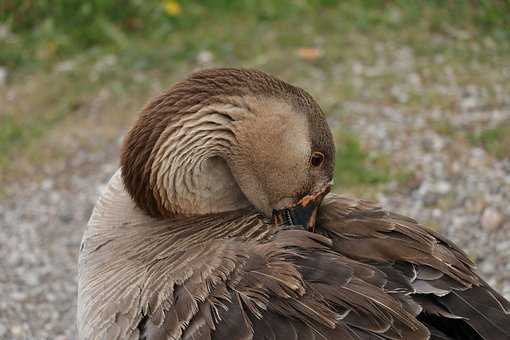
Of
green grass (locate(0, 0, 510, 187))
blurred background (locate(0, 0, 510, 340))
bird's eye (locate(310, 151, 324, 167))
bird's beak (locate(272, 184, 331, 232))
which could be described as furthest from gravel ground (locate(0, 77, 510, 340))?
bird's eye (locate(310, 151, 324, 167))

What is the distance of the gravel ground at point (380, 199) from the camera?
18.7 ft

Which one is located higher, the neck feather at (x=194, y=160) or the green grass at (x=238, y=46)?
the green grass at (x=238, y=46)

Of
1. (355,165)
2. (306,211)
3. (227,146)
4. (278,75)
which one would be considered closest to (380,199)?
(355,165)

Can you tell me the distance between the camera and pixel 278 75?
809cm

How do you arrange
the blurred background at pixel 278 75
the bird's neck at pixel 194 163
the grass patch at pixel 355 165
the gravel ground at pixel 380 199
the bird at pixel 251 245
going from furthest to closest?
the grass patch at pixel 355 165 < the blurred background at pixel 278 75 < the gravel ground at pixel 380 199 < the bird's neck at pixel 194 163 < the bird at pixel 251 245

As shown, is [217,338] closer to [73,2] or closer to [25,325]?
[25,325]

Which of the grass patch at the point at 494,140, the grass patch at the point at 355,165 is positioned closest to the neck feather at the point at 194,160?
the grass patch at the point at 355,165

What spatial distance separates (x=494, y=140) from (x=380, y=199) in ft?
3.97

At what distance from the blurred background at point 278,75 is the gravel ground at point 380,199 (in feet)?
0.05

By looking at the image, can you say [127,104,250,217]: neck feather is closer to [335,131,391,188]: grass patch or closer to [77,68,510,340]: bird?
[77,68,510,340]: bird

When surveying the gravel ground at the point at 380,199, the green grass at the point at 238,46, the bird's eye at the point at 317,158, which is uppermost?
the green grass at the point at 238,46

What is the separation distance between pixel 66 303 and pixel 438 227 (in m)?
2.86

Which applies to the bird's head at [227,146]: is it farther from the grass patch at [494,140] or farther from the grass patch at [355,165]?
the grass patch at [494,140]

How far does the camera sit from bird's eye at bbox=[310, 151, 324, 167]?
4232 mm
